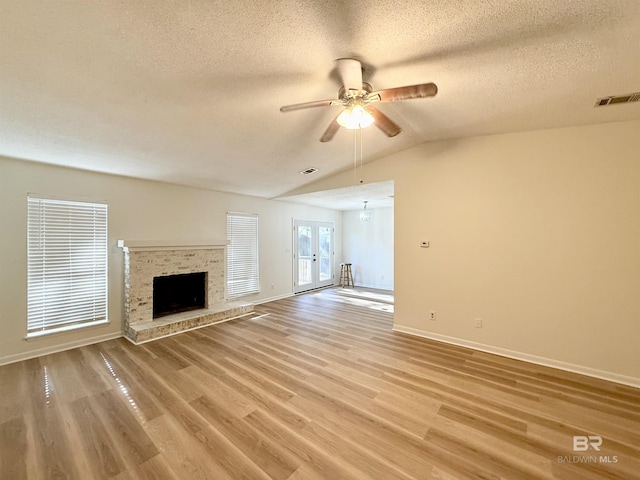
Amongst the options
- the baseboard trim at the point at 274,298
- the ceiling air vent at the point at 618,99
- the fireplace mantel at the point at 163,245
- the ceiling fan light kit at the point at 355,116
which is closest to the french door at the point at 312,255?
the baseboard trim at the point at 274,298

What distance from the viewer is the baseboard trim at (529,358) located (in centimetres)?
272

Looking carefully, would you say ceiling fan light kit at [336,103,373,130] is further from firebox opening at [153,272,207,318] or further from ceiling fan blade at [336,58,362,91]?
firebox opening at [153,272,207,318]

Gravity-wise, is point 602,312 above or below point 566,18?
below

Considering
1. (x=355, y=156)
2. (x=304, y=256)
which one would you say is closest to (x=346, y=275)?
(x=304, y=256)

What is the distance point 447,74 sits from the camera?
221 cm

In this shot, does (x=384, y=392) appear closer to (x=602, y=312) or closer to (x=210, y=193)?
(x=602, y=312)

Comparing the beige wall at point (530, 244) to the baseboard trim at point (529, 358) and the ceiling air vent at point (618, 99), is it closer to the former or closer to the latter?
the baseboard trim at point (529, 358)

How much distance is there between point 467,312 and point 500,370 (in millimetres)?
816

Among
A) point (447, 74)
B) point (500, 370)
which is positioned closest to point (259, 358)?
point (500, 370)

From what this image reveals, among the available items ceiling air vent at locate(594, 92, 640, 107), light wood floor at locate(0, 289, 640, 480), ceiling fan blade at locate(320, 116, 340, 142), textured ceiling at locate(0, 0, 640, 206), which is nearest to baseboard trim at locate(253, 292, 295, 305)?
light wood floor at locate(0, 289, 640, 480)

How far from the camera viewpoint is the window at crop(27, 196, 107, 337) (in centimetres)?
336

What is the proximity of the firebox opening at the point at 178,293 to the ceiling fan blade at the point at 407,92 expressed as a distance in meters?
4.50

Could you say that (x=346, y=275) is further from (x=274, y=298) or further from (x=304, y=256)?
(x=274, y=298)

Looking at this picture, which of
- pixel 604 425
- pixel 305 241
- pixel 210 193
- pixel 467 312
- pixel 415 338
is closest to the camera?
pixel 604 425
